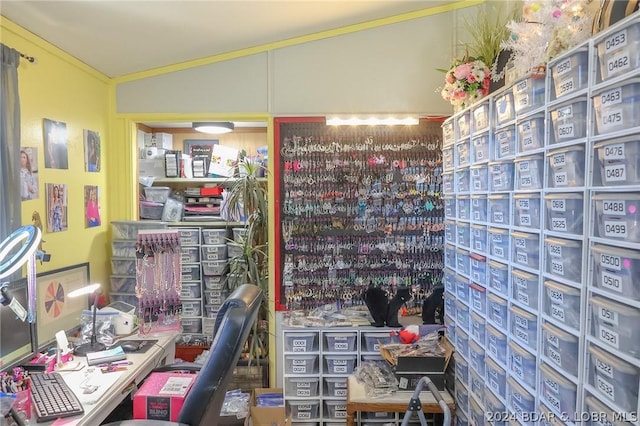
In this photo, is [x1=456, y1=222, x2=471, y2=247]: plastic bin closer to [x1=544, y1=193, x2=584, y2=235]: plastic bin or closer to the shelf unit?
the shelf unit

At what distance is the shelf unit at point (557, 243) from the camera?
1.14m

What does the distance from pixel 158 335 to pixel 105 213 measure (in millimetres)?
1119

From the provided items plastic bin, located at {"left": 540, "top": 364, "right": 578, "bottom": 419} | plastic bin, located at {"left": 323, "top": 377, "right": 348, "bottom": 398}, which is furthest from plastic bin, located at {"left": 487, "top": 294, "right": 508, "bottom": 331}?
plastic bin, located at {"left": 323, "top": 377, "right": 348, "bottom": 398}

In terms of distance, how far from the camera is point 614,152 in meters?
1.18

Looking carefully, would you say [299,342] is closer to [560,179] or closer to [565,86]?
[560,179]

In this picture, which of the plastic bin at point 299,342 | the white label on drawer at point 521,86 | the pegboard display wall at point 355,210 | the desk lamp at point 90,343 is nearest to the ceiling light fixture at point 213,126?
the pegboard display wall at point 355,210

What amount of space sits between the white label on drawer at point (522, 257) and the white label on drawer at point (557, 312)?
242 mm

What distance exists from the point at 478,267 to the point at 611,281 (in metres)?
0.99

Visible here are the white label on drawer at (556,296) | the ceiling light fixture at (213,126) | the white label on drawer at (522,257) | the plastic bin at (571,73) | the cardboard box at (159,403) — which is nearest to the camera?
the plastic bin at (571,73)

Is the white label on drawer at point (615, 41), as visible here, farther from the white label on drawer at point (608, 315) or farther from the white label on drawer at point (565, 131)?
the white label on drawer at point (608, 315)

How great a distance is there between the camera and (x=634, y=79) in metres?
1.10

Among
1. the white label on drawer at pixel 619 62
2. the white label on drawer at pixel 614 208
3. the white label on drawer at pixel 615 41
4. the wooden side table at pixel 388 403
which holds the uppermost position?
the white label on drawer at pixel 615 41

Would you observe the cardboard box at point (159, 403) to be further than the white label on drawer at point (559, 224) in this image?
Yes

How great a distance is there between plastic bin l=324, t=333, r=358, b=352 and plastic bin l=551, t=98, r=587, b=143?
195 centimetres
